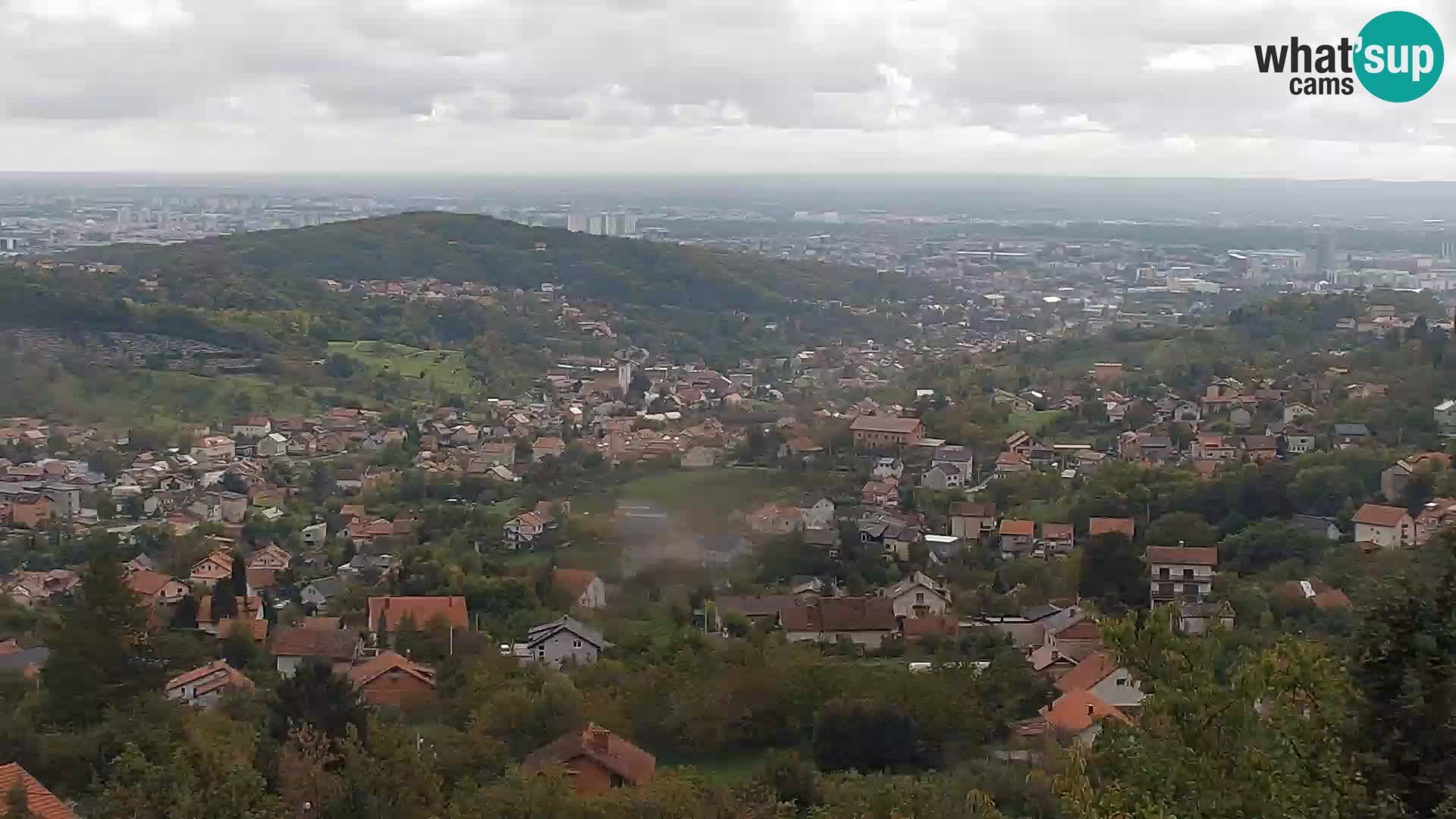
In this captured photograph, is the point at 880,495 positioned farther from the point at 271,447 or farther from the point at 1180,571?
the point at 271,447

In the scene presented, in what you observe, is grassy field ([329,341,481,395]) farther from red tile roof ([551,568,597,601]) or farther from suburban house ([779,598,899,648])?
suburban house ([779,598,899,648])

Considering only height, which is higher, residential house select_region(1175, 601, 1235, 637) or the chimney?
residential house select_region(1175, 601, 1235, 637)

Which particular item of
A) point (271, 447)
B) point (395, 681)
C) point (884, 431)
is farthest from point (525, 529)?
point (271, 447)

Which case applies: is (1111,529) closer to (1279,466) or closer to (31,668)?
(1279,466)

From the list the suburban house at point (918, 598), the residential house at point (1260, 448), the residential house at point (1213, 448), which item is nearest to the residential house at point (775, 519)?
the suburban house at point (918, 598)

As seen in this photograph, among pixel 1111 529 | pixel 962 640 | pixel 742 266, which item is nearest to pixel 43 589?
pixel 962 640

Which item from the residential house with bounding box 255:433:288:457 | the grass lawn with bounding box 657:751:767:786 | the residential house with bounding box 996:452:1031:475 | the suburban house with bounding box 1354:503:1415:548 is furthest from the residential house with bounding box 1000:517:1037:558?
the residential house with bounding box 255:433:288:457
